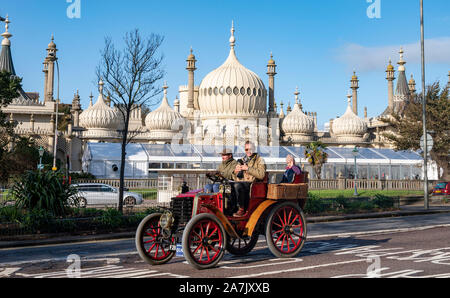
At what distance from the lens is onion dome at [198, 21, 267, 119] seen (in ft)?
215

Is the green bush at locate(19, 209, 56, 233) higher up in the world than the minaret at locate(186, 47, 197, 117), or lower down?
lower down

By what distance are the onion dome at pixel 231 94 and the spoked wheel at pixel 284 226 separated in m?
56.0

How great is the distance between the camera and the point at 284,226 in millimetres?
8914

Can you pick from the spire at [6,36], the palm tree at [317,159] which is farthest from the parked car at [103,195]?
the spire at [6,36]

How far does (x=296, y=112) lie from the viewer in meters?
76.5

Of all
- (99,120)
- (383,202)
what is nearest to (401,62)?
(99,120)

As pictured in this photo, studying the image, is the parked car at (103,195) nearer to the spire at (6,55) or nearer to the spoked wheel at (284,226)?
the spoked wheel at (284,226)

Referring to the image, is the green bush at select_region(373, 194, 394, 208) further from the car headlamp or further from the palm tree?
the palm tree

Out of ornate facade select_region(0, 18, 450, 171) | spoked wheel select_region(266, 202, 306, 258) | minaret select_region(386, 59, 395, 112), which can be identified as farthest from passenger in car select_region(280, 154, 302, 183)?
minaret select_region(386, 59, 395, 112)

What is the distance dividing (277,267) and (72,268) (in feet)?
10.4

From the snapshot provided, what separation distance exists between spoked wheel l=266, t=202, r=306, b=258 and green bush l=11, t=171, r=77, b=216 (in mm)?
8276

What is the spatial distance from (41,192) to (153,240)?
25.6 feet
